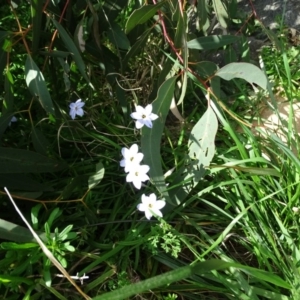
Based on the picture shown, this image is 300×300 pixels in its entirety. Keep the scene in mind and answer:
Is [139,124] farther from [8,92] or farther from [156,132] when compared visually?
[8,92]

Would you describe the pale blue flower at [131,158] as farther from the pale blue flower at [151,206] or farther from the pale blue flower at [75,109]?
the pale blue flower at [75,109]

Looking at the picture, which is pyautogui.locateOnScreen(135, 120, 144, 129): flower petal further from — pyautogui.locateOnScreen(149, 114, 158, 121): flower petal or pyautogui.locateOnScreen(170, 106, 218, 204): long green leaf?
pyautogui.locateOnScreen(170, 106, 218, 204): long green leaf

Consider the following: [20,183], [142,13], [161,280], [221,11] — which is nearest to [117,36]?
[142,13]

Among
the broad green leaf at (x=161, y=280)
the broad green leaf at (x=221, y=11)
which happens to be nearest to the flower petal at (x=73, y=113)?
the broad green leaf at (x=221, y=11)

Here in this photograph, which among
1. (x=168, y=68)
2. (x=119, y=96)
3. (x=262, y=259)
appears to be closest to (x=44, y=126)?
(x=119, y=96)

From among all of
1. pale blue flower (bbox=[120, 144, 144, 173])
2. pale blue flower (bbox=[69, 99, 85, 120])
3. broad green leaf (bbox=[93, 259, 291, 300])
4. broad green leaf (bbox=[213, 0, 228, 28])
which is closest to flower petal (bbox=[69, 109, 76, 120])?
pale blue flower (bbox=[69, 99, 85, 120])

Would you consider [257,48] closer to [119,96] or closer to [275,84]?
[275,84]

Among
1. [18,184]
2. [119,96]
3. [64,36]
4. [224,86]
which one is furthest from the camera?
[224,86]
